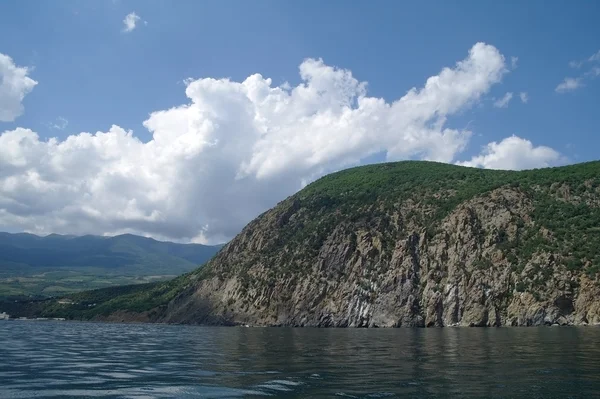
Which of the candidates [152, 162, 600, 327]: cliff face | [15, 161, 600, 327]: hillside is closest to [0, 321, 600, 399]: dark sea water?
[152, 162, 600, 327]: cliff face

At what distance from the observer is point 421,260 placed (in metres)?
123

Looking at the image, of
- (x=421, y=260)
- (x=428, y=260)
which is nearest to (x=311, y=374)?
(x=428, y=260)

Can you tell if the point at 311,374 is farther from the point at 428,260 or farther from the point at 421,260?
the point at 421,260

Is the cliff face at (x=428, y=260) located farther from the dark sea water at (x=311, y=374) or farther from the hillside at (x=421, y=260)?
the dark sea water at (x=311, y=374)

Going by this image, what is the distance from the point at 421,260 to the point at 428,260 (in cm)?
165

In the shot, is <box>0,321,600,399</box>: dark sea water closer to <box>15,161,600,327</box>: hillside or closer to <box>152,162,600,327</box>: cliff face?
<box>152,162,600,327</box>: cliff face

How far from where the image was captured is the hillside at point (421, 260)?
10506cm

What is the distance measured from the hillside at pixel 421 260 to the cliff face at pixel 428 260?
0.27 meters

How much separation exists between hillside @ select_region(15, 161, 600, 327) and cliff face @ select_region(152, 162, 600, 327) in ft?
0.88

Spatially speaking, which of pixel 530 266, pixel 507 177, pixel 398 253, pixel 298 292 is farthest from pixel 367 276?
pixel 507 177

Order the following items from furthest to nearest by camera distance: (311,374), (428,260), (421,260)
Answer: (421,260) < (428,260) < (311,374)

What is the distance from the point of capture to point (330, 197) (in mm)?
174375

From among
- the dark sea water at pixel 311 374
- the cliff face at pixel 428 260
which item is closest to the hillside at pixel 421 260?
the cliff face at pixel 428 260

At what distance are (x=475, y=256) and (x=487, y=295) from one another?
464 inches
